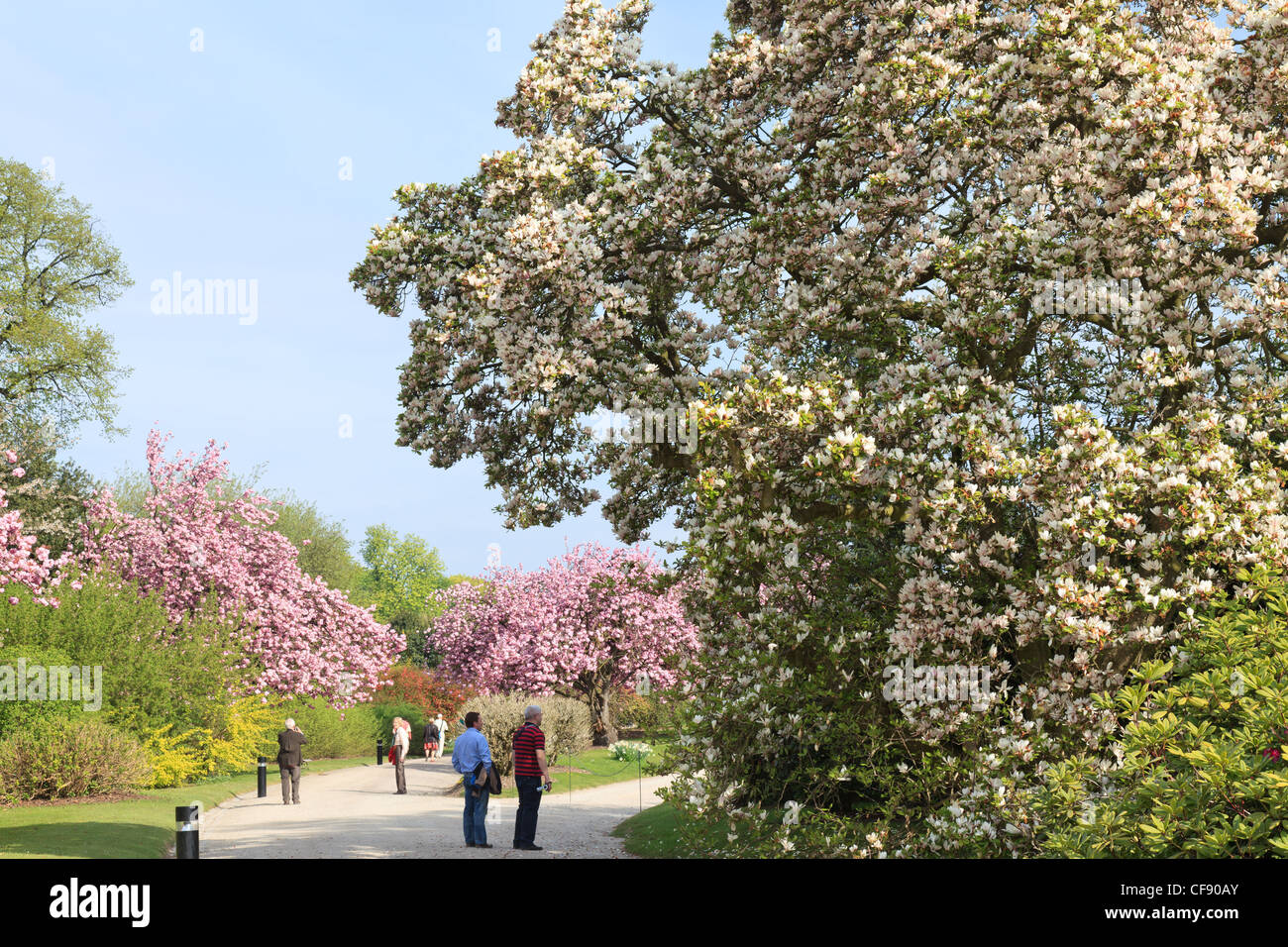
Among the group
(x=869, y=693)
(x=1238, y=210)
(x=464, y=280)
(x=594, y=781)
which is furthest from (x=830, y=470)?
(x=594, y=781)

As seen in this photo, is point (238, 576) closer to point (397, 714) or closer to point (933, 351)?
point (397, 714)

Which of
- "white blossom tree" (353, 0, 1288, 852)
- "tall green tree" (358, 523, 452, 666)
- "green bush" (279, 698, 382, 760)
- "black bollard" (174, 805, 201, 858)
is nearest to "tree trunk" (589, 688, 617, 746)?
"green bush" (279, 698, 382, 760)

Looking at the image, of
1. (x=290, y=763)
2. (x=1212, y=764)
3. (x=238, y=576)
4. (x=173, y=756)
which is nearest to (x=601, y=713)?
(x=238, y=576)

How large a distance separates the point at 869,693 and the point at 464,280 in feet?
24.1

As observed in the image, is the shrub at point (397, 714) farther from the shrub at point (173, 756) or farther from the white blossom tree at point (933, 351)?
the white blossom tree at point (933, 351)

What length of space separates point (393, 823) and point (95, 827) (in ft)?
16.6

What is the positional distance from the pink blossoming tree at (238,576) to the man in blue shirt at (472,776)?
1823cm

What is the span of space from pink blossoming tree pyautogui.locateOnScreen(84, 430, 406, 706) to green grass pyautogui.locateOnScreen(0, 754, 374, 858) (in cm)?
937

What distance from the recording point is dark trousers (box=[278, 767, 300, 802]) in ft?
77.2

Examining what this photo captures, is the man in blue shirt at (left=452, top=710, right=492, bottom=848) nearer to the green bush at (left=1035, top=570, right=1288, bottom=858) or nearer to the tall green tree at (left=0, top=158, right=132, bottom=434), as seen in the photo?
the green bush at (left=1035, top=570, right=1288, bottom=858)

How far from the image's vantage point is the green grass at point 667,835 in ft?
38.9

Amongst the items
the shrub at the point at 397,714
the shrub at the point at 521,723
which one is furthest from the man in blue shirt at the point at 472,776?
the shrub at the point at 397,714

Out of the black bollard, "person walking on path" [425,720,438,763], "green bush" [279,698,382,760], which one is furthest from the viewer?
"person walking on path" [425,720,438,763]

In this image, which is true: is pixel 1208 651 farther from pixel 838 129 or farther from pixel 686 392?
pixel 838 129
